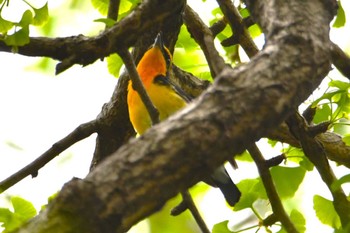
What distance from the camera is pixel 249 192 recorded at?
9.95ft

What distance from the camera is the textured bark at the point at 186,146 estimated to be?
141 centimetres

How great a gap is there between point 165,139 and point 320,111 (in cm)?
201

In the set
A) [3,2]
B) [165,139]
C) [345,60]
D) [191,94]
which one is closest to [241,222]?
[191,94]

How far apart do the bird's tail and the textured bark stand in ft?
7.57

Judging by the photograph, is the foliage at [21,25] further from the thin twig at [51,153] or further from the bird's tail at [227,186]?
the bird's tail at [227,186]

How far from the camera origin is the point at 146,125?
153 inches

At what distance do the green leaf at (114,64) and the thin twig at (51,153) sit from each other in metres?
0.34

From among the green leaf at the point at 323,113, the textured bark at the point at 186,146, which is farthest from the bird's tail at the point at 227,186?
the textured bark at the point at 186,146

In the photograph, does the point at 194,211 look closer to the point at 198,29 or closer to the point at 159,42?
the point at 198,29

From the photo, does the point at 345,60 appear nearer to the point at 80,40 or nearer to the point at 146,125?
the point at 80,40

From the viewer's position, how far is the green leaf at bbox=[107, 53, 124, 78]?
152 inches

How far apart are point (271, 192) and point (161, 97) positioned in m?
1.64

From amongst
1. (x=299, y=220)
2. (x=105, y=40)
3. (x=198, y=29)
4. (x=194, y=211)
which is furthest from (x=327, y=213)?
(x=105, y=40)

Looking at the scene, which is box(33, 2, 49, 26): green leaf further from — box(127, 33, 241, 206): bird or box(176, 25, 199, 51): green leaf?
box(176, 25, 199, 51): green leaf
